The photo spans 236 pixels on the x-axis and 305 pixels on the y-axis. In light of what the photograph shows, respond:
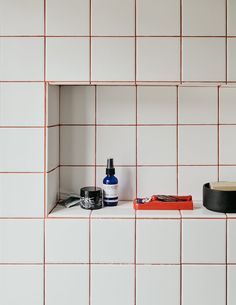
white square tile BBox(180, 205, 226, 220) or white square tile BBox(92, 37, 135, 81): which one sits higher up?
white square tile BBox(92, 37, 135, 81)

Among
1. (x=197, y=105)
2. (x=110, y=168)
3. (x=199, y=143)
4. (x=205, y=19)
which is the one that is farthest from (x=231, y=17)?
(x=110, y=168)

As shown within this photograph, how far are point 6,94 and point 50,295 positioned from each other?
76cm

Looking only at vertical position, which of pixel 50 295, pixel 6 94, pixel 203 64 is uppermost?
pixel 203 64

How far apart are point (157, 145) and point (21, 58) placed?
0.63m

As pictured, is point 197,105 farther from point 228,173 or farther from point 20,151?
point 20,151

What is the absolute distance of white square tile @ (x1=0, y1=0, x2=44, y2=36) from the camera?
1432 millimetres

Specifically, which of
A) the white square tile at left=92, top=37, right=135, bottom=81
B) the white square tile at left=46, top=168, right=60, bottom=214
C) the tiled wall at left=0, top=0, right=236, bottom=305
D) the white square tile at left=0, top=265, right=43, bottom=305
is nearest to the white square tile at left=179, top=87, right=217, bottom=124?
the tiled wall at left=0, top=0, right=236, bottom=305

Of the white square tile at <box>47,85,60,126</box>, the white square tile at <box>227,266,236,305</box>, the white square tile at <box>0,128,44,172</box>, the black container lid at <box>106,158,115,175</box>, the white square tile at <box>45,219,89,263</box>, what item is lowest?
the white square tile at <box>227,266,236,305</box>

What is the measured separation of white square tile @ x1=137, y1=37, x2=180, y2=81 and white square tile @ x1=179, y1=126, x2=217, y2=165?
0.28m

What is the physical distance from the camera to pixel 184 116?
1628mm

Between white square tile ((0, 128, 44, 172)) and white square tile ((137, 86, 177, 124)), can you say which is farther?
white square tile ((137, 86, 177, 124))

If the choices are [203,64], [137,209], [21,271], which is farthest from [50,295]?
[203,64]

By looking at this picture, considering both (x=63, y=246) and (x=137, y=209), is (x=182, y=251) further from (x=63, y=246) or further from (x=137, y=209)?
(x=63, y=246)

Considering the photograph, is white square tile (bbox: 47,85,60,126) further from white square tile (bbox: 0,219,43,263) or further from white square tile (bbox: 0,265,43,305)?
white square tile (bbox: 0,265,43,305)
